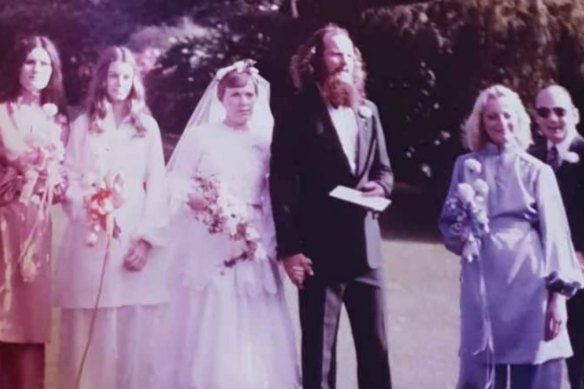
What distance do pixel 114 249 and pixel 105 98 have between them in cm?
34

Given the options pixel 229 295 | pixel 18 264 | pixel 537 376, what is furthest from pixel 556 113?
pixel 18 264

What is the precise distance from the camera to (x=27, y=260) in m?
2.41

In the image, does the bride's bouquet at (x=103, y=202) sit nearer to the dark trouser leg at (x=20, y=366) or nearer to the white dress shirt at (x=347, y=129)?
the dark trouser leg at (x=20, y=366)

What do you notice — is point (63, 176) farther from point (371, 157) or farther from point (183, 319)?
point (371, 157)

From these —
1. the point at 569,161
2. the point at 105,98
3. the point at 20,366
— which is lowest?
the point at 20,366

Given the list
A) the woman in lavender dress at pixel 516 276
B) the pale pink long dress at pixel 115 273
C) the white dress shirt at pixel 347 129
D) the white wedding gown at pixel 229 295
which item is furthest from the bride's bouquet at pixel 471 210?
the pale pink long dress at pixel 115 273

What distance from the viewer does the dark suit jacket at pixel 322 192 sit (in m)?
2.36

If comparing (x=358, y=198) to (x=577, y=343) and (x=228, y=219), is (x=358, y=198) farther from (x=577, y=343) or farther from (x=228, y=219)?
(x=577, y=343)

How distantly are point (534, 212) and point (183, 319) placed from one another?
2.67 ft

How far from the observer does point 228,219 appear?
2.38m

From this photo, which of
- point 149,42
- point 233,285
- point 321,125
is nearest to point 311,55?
point 321,125

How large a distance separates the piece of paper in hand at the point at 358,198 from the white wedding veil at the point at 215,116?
0.65 feet

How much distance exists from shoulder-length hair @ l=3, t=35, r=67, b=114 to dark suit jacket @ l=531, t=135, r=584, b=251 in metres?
1.08

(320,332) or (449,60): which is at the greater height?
(449,60)
